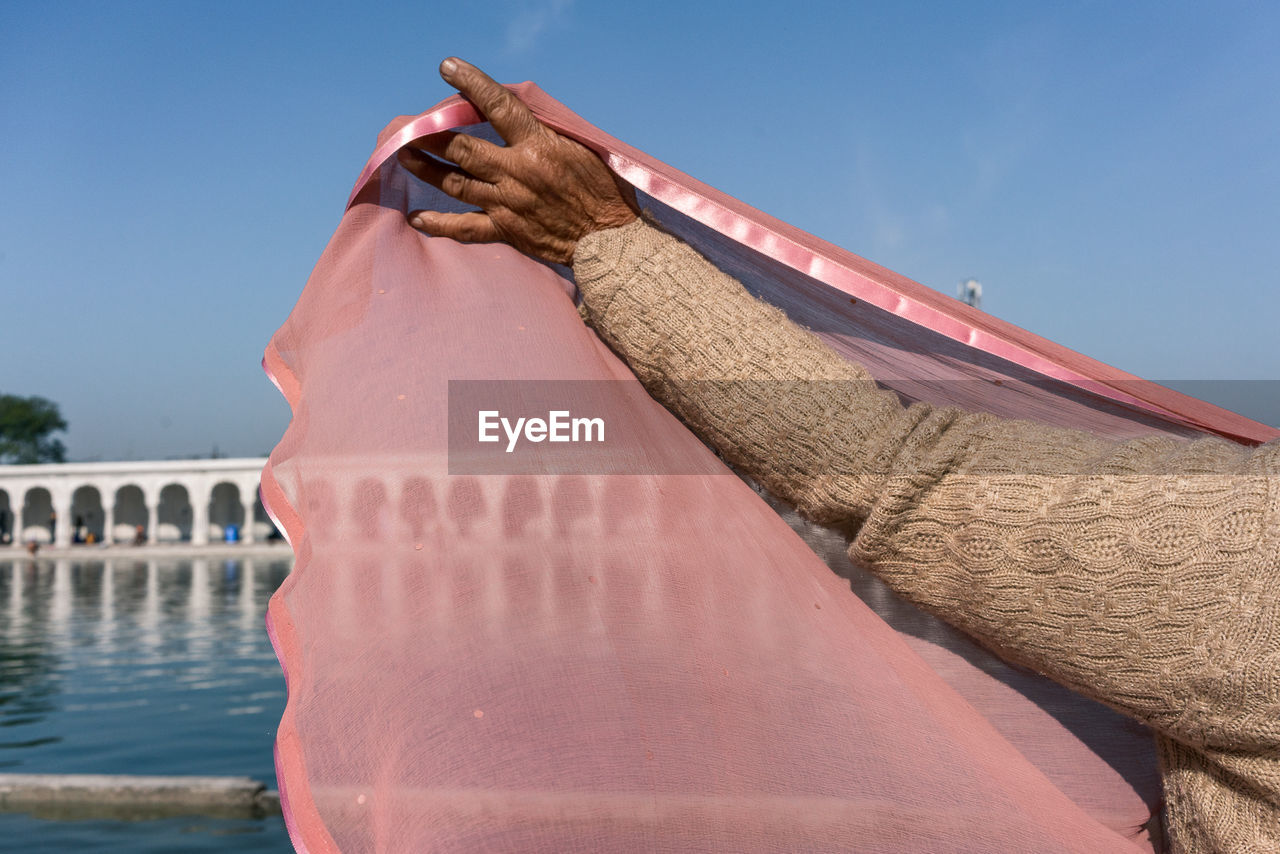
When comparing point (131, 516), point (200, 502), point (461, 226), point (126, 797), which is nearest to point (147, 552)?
point (200, 502)

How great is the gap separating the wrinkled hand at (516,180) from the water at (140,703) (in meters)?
3.56

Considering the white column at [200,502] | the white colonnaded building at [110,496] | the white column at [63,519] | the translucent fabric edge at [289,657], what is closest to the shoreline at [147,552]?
the white column at [63,519]

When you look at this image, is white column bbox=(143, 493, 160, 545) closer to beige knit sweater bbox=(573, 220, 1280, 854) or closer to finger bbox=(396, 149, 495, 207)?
finger bbox=(396, 149, 495, 207)

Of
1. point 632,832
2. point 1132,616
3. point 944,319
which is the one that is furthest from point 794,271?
point 632,832

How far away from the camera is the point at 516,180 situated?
1.04 metres

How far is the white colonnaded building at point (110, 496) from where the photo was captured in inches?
1078

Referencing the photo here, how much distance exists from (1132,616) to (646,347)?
53 cm

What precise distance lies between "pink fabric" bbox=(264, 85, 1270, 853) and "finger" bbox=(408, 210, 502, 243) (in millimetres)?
17

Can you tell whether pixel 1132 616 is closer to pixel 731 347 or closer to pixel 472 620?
pixel 731 347

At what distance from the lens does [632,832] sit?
0.76 meters

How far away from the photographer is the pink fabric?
0.77 meters

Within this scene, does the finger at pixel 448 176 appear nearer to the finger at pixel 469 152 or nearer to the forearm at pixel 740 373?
the finger at pixel 469 152

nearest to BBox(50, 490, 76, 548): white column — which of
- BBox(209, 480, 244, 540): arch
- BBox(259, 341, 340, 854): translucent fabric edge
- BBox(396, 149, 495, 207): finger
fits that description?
BBox(209, 480, 244, 540): arch

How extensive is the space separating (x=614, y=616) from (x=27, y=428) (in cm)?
5370
